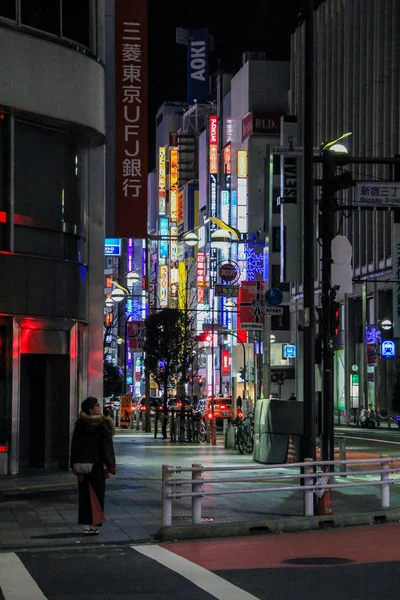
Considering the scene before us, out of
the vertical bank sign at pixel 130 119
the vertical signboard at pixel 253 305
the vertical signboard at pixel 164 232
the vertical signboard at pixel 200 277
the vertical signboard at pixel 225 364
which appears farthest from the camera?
the vertical signboard at pixel 164 232

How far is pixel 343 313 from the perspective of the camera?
8619 cm

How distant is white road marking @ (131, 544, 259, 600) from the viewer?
34.6 feet

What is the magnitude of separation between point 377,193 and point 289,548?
10029 millimetres

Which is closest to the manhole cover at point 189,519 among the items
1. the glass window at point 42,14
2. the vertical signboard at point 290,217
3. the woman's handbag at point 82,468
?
the woman's handbag at point 82,468

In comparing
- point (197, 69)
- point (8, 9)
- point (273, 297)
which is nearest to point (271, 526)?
point (8, 9)

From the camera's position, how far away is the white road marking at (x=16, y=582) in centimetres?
1058

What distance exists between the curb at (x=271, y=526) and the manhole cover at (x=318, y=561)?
2.39 m

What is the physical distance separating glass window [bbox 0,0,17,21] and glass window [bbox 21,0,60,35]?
284 millimetres

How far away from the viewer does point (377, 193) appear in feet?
73.2

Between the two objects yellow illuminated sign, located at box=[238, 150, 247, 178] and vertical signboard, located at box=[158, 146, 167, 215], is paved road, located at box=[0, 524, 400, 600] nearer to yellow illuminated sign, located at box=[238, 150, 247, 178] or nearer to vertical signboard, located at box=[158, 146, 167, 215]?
yellow illuminated sign, located at box=[238, 150, 247, 178]

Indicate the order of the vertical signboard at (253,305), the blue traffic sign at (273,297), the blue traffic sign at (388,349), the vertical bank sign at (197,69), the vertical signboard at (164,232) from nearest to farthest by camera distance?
the blue traffic sign at (273,297) < the vertical signboard at (253,305) < the blue traffic sign at (388,349) < the vertical signboard at (164,232) < the vertical bank sign at (197,69)

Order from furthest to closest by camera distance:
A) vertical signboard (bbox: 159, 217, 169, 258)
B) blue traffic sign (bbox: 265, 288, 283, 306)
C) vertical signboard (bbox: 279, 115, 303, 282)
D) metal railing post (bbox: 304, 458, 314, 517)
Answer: vertical signboard (bbox: 159, 217, 169, 258) < blue traffic sign (bbox: 265, 288, 283, 306) < vertical signboard (bbox: 279, 115, 303, 282) < metal railing post (bbox: 304, 458, 314, 517)

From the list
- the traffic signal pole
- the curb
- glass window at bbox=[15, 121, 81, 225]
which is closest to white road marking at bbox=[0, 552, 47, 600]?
the curb

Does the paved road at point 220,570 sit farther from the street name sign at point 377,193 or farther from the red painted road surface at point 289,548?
the street name sign at point 377,193
